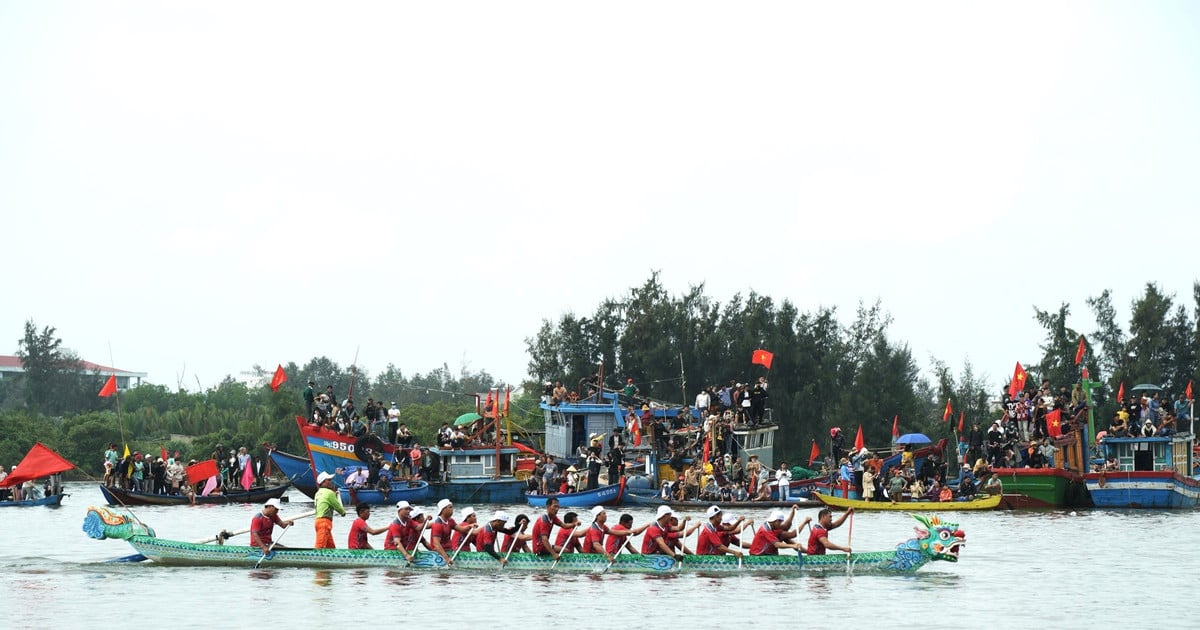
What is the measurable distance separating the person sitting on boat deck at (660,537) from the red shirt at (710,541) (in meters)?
0.45

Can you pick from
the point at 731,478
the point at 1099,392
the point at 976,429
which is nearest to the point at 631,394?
the point at 731,478

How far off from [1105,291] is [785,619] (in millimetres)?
65711

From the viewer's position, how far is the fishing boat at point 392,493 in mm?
53000

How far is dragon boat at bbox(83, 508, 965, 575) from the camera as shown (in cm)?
2845

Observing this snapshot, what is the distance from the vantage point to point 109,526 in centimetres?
2942

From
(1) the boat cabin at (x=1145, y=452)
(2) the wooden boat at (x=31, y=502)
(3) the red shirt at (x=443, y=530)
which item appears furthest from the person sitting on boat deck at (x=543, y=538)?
(2) the wooden boat at (x=31, y=502)

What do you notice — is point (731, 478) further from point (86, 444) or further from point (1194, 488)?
point (86, 444)

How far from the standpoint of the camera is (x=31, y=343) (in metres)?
113

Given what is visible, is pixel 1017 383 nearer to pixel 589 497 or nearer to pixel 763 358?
pixel 763 358

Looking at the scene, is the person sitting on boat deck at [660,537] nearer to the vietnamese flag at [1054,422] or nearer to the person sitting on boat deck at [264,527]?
the person sitting on boat deck at [264,527]

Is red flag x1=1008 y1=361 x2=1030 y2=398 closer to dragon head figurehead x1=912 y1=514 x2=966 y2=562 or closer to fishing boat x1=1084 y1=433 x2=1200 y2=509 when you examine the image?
fishing boat x1=1084 y1=433 x2=1200 y2=509

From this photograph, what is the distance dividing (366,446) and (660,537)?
28.5 meters

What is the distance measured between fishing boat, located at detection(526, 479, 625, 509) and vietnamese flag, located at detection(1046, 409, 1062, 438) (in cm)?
1403

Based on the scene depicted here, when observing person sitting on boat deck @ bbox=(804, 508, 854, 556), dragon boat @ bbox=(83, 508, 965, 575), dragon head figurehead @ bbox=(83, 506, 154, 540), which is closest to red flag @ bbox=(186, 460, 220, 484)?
dragon head figurehead @ bbox=(83, 506, 154, 540)
